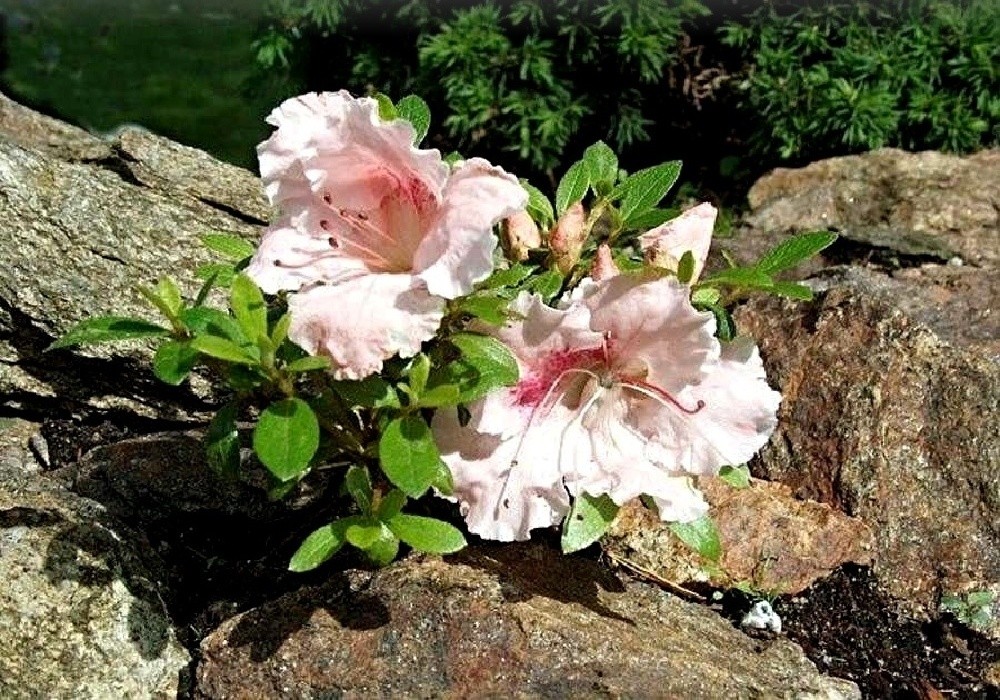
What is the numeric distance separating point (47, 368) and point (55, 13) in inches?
291

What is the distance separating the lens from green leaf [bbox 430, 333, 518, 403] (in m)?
1.83

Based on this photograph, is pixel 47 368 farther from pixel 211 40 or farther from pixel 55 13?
pixel 55 13

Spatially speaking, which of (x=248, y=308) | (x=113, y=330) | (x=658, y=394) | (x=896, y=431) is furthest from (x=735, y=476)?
(x=113, y=330)

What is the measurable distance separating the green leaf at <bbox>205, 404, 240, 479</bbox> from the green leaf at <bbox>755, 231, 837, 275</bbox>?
0.82 m

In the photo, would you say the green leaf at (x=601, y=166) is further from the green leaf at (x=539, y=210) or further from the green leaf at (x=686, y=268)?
the green leaf at (x=686, y=268)

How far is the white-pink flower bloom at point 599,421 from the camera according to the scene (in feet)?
6.12

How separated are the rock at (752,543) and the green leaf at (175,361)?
897mm

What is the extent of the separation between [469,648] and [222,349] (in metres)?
0.56

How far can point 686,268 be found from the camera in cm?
191

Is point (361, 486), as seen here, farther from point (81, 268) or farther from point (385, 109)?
point (81, 268)

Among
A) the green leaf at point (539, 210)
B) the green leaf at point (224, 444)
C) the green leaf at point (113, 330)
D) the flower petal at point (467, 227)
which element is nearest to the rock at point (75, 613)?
the green leaf at point (224, 444)

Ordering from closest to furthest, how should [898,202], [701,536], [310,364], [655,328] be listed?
[310,364]
[655,328]
[701,536]
[898,202]

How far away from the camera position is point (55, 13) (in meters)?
9.27

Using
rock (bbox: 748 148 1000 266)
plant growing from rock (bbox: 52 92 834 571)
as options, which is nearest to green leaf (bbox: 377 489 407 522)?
plant growing from rock (bbox: 52 92 834 571)
